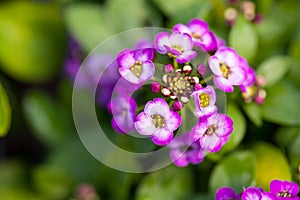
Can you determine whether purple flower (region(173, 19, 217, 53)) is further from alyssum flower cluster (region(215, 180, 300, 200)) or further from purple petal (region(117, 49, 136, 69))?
alyssum flower cluster (region(215, 180, 300, 200))

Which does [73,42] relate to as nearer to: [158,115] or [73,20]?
[73,20]

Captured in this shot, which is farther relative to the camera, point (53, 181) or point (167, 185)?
point (53, 181)

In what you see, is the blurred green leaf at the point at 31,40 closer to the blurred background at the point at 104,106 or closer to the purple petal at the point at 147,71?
the blurred background at the point at 104,106

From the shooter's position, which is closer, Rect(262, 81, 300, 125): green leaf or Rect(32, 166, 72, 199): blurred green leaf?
Rect(262, 81, 300, 125): green leaf

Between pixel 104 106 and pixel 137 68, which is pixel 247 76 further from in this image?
pixel 104 106

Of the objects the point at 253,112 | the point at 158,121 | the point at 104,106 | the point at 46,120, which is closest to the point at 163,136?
the point at 158,121

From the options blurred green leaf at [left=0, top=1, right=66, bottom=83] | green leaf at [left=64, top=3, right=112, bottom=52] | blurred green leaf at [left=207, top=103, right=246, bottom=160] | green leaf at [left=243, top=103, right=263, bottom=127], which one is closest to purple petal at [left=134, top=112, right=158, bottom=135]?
blurred green leaf at [left=207, top=103, right=246, bottom=160]

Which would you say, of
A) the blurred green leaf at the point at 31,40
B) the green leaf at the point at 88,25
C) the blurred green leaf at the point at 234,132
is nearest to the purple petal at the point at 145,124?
the blurred green leaf at the point at 234,132
